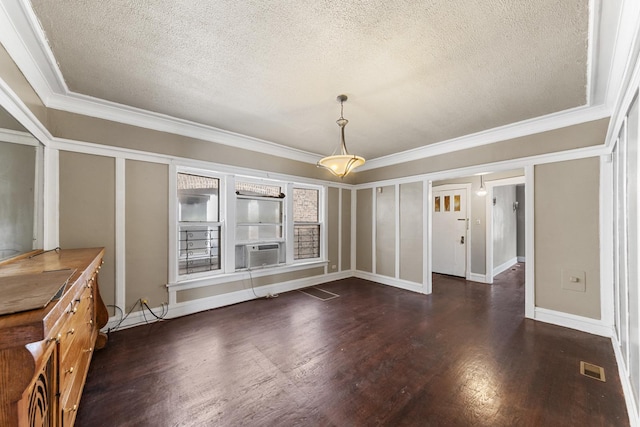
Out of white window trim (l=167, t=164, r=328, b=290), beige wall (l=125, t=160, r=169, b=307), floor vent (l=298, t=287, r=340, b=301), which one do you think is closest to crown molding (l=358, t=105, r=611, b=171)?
white window trim (l=167, t=164, r=328, b=290)

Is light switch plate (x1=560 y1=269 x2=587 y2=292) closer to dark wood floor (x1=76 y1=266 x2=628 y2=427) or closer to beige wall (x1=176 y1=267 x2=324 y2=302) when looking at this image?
dark wood floor (x1=76 y1=266 x2=628 y2=427)

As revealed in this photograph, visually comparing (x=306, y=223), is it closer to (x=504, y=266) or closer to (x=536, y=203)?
(x=536, y=203)

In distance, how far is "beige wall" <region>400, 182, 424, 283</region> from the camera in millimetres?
4488

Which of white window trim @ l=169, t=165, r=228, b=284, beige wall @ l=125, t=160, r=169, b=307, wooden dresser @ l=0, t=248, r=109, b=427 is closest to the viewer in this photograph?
wooden dresser @ l=0, t=248, r=109, b=427

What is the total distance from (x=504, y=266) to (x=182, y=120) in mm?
7666

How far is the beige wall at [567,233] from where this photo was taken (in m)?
2.87

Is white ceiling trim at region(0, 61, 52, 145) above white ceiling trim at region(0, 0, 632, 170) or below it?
below

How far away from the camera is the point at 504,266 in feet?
20.9

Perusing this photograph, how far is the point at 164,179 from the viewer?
10.6 ft

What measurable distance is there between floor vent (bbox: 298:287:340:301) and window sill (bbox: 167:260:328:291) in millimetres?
418

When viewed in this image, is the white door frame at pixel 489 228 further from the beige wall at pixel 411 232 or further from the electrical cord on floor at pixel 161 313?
the electrical cord on floor at pixel 161 313

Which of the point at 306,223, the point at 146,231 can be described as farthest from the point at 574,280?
the point at 146,231

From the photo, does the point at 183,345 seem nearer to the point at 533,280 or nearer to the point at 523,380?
the point at 523,380

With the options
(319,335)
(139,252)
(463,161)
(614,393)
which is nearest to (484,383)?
(614,393)
